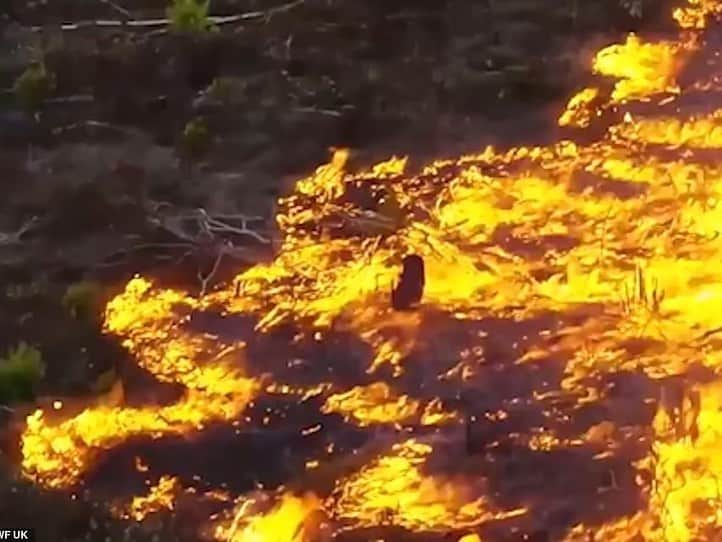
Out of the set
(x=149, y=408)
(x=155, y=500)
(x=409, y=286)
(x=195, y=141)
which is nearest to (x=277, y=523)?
(x=155, y=500)

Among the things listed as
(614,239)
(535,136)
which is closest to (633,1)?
(535,136)

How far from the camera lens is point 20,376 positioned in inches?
88.5

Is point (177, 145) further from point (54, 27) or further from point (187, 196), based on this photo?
point (54, 27)

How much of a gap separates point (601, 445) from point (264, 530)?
50 cm

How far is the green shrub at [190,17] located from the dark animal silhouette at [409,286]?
705mm

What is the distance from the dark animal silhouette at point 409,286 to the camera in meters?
2.33

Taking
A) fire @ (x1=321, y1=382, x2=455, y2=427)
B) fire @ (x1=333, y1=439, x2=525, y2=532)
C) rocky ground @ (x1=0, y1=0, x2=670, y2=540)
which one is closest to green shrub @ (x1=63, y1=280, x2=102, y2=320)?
rocky ground @ (x1=0, y1=0, x2=670, y2=540)

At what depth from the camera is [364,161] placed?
8.37 ft

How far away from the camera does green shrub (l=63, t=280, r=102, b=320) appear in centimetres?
236

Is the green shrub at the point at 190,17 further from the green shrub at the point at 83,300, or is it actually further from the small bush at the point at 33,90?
the green shrub at the point at 83,300

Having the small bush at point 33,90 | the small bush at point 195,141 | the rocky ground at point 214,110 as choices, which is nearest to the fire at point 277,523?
the rocky ground at point 214,110

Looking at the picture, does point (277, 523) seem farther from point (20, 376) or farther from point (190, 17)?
point (190, 17)

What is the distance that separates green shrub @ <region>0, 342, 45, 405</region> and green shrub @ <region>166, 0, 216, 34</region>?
79cm

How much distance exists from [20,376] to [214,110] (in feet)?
2.22
